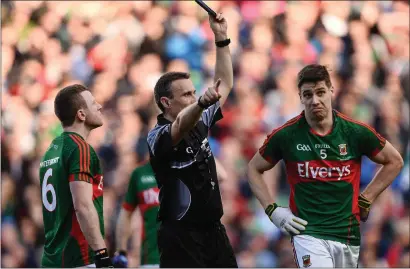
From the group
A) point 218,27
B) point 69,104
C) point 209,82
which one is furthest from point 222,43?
point 209,82

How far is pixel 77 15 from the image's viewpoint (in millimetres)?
11984

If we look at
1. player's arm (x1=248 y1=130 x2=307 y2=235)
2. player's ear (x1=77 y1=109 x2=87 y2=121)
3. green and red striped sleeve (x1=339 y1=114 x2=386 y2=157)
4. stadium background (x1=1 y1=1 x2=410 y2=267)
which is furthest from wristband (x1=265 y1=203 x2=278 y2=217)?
stadium background (x1=1 y1=1 x2=410 y2=267)

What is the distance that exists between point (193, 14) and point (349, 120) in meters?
5.59

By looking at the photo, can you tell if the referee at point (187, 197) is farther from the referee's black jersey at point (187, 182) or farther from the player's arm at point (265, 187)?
the player's arm at point (265, 187)

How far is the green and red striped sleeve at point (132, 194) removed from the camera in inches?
328

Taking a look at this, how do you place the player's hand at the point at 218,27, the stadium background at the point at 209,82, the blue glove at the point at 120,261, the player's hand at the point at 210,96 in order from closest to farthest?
1. the player's hand at the point at 210,96
2. the player's hand at the point at 218,27
3. the blue glove at the point at 120,261
4. the stadium background at the point at 209,82

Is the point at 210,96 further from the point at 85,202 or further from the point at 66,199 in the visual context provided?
the point at 66,199

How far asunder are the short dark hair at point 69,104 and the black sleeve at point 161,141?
1.96 feet

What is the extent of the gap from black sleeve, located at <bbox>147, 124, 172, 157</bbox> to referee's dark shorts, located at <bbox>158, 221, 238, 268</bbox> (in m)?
0.50

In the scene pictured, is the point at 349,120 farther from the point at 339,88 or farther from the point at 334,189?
the point at 339,88

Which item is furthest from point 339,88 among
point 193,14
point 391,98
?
point 193,14

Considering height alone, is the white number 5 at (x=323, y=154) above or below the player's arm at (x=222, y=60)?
below

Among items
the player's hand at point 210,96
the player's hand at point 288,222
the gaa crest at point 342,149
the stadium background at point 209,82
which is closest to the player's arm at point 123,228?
the stadium background at point 209,82

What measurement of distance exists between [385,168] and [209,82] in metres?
4.75
